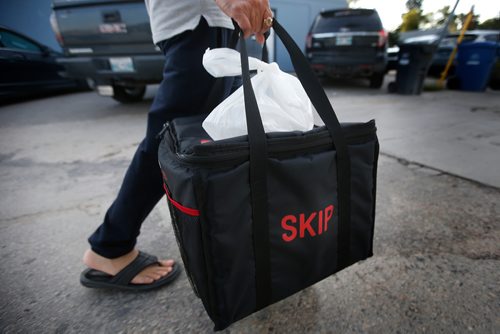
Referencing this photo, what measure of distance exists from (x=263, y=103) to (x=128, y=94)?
15.6ft

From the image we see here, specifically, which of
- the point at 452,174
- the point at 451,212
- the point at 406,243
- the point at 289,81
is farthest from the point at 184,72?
the point at 452,174

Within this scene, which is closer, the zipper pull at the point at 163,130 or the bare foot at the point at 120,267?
the zipper pull at the point at 163,130

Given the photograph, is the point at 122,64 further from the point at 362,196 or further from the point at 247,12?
the point at 362,196

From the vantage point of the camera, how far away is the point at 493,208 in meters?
1.56

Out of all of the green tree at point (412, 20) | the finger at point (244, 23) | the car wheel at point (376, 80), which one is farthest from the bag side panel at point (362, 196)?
the green tree at point (412, 20)

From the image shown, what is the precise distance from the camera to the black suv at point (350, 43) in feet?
17.8

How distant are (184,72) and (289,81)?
0.36m

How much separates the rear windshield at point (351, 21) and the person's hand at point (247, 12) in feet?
17.9

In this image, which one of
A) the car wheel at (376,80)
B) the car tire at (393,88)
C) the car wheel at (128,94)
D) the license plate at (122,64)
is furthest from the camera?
the car wheel at (376,80)

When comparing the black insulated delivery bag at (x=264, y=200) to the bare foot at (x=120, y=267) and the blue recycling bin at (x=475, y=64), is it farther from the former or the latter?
the blue recycling bin at (x=475, y=64)

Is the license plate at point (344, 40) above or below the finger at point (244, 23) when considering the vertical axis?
below

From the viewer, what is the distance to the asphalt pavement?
3.21ft

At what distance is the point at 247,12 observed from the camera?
748 mm

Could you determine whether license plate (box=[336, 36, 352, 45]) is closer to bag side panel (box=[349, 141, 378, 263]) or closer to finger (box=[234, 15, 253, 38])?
bag side panel (box=[349, 141, 378, 263])
